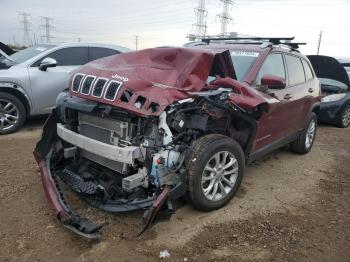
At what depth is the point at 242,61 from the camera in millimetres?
4875

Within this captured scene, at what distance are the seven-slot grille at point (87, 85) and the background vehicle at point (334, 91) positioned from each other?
7120 mm

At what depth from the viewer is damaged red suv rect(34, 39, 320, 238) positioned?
3.57 m

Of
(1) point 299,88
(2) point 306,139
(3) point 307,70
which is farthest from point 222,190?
(3) point 307,70

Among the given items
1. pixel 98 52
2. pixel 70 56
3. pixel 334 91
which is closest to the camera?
pixel 70 56

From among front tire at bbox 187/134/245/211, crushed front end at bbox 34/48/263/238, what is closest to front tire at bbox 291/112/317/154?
crushed front end at bbox 34/48/263/238

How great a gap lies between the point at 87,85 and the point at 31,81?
12.5ft

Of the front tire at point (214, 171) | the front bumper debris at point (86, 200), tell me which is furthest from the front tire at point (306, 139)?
the front bumper debris at point (86, 200)

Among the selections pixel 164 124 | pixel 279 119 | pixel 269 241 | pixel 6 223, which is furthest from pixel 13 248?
pixel 279 119

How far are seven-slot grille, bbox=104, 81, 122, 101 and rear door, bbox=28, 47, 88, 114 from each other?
4.09 m

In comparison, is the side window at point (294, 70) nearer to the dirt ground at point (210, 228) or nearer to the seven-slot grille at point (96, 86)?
the dirt ground at point (210, 228)

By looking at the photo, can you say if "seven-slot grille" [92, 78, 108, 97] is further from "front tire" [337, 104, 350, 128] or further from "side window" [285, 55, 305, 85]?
"front tire" [337, 104, 350, 128]

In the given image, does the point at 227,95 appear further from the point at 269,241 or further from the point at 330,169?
the point at 330,169

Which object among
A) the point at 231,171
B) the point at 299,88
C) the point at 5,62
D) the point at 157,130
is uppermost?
the point at 5,62

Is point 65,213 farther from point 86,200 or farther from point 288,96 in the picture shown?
point 288,96
